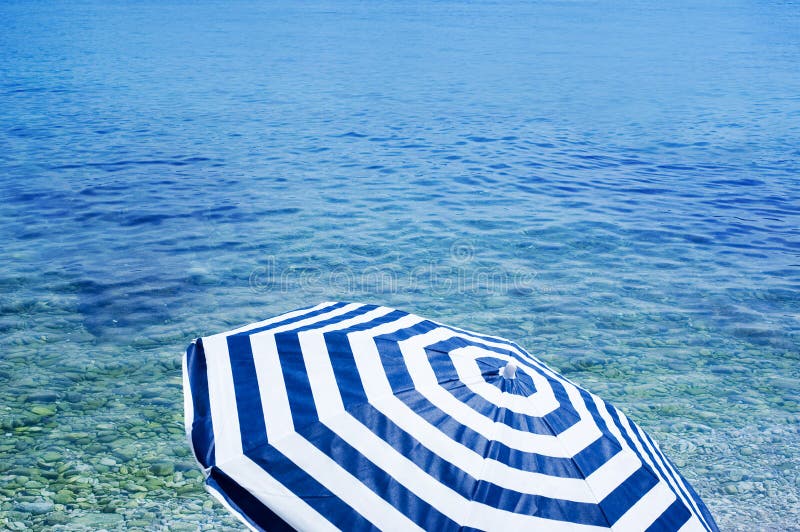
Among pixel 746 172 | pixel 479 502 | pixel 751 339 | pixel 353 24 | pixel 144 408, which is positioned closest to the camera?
pixel 479 502

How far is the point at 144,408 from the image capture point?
25.2 ft

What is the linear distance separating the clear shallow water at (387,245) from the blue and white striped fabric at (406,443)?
7.50ft

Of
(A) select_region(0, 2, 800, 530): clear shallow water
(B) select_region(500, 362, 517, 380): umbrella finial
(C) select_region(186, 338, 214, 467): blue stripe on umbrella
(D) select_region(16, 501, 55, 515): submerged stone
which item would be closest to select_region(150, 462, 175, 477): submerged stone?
(A) select_region(0, 2, 800, 530): clear shallow water

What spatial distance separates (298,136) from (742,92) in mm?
21213

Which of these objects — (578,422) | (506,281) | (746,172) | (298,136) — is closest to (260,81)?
(298,136)

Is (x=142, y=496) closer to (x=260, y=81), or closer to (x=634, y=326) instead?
(x=634, y=326)

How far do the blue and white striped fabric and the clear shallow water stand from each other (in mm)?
2287

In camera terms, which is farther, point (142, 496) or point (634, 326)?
point (634, 326)

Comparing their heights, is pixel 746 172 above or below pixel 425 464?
below

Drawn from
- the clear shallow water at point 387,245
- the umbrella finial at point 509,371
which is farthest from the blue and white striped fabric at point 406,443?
the clear shallow water at point 387,245

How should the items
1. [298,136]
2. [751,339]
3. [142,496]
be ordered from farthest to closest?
[298,136], [751,339], [142,496]

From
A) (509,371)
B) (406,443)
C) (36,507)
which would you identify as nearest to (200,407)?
(406,443)

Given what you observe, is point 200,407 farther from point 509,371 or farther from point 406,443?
point 509,371

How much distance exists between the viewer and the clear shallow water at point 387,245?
23.8 ft
